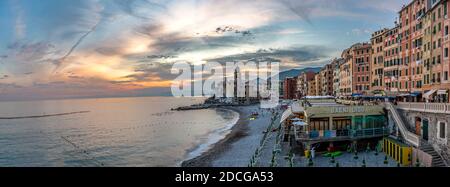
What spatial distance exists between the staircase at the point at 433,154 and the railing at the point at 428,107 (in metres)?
2.87

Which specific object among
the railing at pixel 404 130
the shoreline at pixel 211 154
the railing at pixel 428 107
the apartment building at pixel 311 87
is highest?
the apartment building at pixel 311 87

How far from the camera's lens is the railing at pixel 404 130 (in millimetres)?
28388

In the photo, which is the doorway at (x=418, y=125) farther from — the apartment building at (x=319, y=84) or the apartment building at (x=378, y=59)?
the apartment building at (x=319, y=84)

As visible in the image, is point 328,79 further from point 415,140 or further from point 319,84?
point 415,140

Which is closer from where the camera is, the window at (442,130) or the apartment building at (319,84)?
the window at (442,130)

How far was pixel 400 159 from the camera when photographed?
28703mm

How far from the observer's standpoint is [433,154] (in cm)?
2627

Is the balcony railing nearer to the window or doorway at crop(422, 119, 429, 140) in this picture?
doorway at crop(422, 119, 429, 140)

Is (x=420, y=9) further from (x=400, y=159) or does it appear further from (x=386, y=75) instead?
(x=400, y=159)

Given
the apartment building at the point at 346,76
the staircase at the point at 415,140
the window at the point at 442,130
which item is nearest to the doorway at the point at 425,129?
the staircase at the point at 415,140

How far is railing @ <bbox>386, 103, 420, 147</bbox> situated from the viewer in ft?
93.1

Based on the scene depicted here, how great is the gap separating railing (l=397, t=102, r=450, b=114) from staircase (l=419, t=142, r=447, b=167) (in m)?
2.87

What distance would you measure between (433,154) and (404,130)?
220 inches
